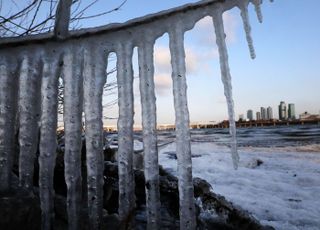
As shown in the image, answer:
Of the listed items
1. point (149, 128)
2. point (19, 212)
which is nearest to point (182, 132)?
point (149, 128)

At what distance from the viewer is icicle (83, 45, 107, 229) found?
172 centimetres

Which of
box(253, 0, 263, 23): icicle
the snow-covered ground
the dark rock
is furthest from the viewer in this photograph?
the snow-covered ground

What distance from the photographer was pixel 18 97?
5.75 ft

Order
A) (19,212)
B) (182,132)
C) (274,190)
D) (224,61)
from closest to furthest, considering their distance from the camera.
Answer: (182,132), (224,61), (19,212), (274,190)

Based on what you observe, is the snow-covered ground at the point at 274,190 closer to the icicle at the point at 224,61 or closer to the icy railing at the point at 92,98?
the icicle at the point at 224,61

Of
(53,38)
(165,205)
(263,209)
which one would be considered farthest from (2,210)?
(263,209)

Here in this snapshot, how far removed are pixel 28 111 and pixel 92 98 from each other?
353 millimetres

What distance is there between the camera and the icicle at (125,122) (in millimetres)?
1726

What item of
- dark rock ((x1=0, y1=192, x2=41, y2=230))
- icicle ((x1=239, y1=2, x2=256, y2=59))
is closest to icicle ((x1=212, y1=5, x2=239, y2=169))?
icicle ((x1=239, y1=2, x2=256, y2=59))

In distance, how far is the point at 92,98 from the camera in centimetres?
172

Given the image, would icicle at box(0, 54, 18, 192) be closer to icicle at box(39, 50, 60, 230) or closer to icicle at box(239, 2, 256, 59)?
icicle at box(39, 50, 60, 230)

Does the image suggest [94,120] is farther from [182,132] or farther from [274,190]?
[274,190]

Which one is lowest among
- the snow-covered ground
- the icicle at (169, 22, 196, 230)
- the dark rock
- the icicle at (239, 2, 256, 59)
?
the snow-covered ground

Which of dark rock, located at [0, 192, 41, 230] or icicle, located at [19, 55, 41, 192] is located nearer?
icicle, located at [19, 55, 41, 192]
